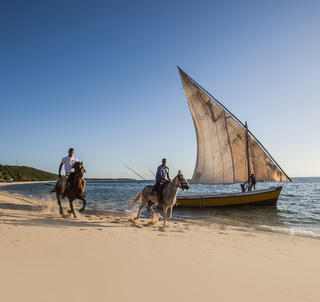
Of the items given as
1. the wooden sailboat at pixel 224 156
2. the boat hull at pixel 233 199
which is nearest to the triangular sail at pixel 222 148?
the wooden sailboat at pixel 224 156

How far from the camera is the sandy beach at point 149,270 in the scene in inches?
121

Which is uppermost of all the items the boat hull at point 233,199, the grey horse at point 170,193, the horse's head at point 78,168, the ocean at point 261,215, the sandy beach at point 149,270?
the horse's head at point 78,168

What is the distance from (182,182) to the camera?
29.0 ft

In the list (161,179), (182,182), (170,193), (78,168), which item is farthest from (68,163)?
(182,182)

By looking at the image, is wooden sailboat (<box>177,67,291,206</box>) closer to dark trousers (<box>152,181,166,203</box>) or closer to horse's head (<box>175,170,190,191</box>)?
dark trousers (<box>152,181,166,203</box>)

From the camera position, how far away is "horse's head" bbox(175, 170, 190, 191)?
8.71 m

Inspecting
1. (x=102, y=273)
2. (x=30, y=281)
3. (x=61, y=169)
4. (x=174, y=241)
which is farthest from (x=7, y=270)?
(x=61, y=169)

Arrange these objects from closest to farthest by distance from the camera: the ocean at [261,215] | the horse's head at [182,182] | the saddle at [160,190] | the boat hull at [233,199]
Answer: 1. the horse's head at [182,182]
2. the saddle at [160,190]
3. the ocean at [261,215]
4. the boat hull at [233,199]

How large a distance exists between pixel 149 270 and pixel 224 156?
57.7ft

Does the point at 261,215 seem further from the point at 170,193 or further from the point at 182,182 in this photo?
the point at 182,182

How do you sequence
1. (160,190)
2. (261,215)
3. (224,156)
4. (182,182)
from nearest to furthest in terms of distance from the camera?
(182,182), (160,190), (261,215), (224,156)

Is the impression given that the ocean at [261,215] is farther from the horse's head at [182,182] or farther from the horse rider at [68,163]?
the horse rider at [68,163]

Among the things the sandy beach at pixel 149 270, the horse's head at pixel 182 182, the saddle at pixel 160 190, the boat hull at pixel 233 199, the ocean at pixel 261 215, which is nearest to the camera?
the sandy beach at pixel 149 270

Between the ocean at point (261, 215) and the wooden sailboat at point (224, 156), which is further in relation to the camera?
the wooden sailboat at point (224, 156)
